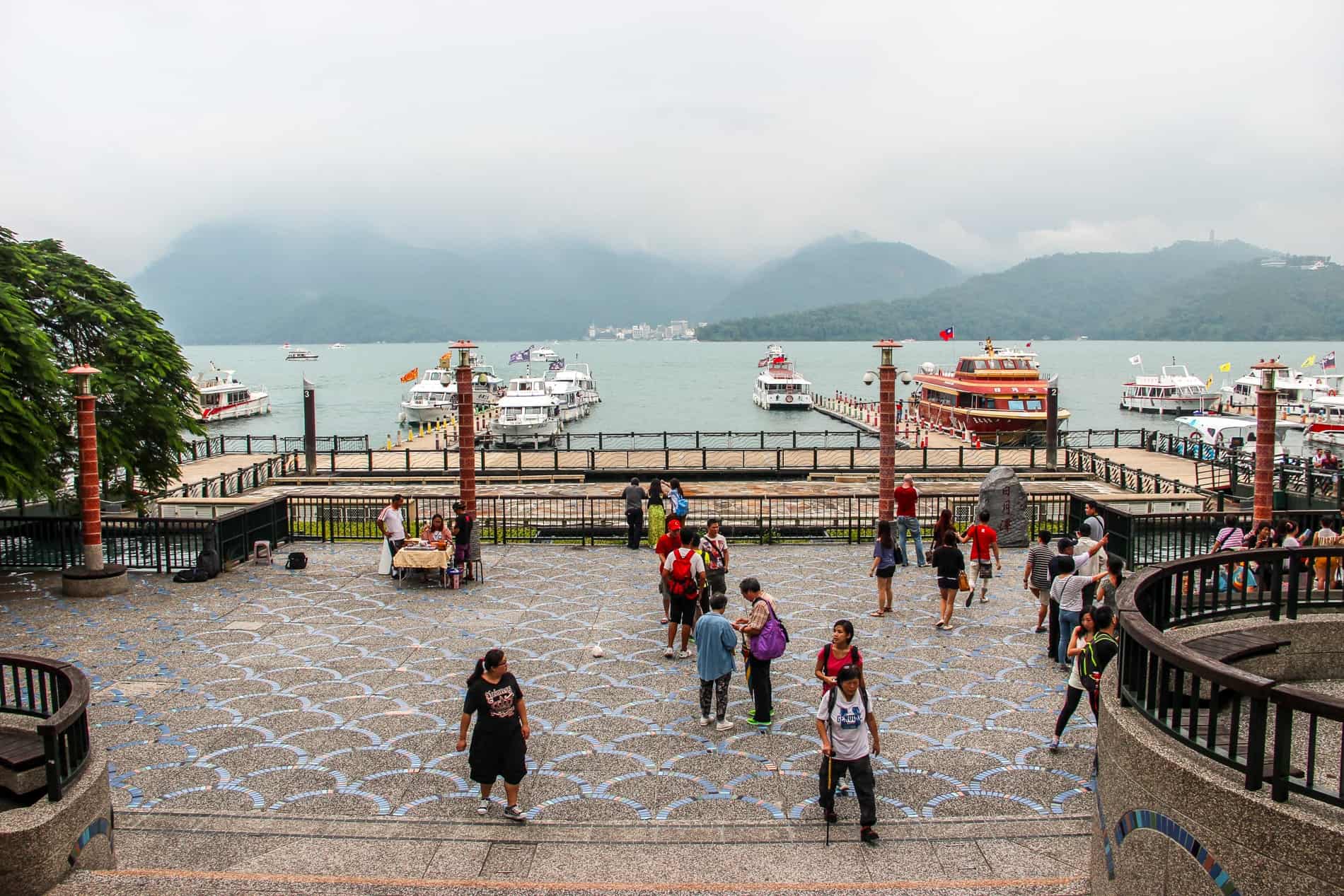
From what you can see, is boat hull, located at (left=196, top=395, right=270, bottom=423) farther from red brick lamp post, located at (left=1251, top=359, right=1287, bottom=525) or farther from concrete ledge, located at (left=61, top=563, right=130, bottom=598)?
red brick lamp post, located at (left=1251, top=359, right=1287, bottom=525)

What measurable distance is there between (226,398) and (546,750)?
316 ft

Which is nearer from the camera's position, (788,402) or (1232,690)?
(1232,690)

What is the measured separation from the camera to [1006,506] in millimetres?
19656

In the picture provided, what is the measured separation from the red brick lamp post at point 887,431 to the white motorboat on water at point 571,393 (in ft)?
177

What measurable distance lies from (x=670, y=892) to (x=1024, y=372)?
183ft

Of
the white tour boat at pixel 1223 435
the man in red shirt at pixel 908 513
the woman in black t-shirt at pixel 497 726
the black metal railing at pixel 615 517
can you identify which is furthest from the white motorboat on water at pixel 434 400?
the woman in black t-shirt at pixel 497 726

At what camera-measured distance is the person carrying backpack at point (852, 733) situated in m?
7.52

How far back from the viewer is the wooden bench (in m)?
7.48

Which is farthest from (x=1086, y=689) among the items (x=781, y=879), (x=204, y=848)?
(x=204, y=848)

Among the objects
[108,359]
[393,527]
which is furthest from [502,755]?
[108,359]

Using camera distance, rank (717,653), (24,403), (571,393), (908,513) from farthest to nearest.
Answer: (571,393) < (908,513) < (24,403) < (717,653)

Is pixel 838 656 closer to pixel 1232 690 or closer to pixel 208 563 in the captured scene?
pixel 1232 690

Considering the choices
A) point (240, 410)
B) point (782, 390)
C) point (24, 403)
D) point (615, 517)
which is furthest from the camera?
point (240, 410)

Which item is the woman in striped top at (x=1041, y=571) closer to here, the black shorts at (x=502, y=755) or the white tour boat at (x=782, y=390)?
the black shorts at (x=502, y=755)
